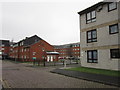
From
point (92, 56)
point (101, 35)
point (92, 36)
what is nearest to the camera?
point (101, 35)

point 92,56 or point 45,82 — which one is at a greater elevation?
point 92,56

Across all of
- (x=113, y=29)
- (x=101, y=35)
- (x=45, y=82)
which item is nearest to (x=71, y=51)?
(x=101, y=35)

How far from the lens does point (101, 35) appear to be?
52.8 feet

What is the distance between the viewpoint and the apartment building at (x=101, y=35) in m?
14.4

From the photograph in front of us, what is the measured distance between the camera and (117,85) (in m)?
7.98

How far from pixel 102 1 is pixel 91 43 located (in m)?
5.57

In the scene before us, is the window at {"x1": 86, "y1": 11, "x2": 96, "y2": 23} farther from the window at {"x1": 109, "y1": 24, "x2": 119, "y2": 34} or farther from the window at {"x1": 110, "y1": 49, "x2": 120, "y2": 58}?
the window at {"x1": 110, "y1": 49, "x2": 120, "y2": 58}

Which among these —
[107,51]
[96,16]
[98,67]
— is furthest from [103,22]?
[98,67]

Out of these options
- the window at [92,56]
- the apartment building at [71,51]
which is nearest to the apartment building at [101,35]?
the window at [92,56]

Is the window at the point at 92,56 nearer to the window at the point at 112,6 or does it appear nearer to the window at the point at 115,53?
the window at the point at 115,53

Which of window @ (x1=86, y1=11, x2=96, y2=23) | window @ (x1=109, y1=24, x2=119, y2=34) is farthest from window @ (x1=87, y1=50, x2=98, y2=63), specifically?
window @ (x1=86, y1=11, x2=96, y2=23)

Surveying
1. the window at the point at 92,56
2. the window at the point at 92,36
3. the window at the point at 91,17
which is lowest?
the window at the point at 92,56

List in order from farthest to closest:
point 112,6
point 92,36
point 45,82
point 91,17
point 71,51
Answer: point 71,51, point 91,17, point 92,36, point 112,6, point 45,82

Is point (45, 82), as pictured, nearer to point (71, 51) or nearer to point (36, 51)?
point (36, 51)
